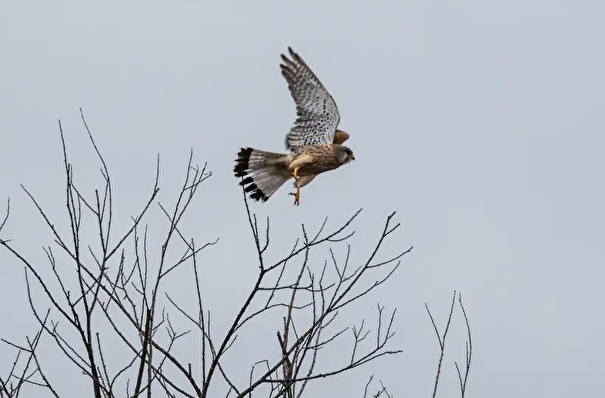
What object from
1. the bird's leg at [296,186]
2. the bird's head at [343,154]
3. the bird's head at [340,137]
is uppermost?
the bird's head at [340,137]

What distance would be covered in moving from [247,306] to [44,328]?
0.86 metres

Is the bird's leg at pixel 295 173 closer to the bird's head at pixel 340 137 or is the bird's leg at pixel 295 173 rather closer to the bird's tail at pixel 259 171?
the bird's tail at pixel 259 171

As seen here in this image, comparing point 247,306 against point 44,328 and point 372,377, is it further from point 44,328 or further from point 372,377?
point 372,377

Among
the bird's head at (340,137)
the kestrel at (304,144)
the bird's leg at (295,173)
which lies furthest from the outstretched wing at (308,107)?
the bird's head at (340,137)

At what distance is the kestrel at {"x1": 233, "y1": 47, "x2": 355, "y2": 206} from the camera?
9.98 meters

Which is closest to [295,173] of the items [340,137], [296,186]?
[296,186]

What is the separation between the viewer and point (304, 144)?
10.6m

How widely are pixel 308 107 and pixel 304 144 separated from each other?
0.39m

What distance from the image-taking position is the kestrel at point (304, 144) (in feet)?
32.7

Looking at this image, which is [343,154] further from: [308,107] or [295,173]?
[295,173]

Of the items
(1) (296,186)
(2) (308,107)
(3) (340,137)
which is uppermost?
(3) (340,137)

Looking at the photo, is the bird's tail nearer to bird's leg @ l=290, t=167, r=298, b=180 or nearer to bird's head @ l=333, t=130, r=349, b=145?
bird's leg @ l=290, t=167, r=298, b=180

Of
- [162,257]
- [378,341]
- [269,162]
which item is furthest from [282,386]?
[269,162]

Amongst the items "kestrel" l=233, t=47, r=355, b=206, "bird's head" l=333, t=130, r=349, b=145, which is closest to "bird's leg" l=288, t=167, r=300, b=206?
"kestrel" l=233, t=47, r=355, b=206
